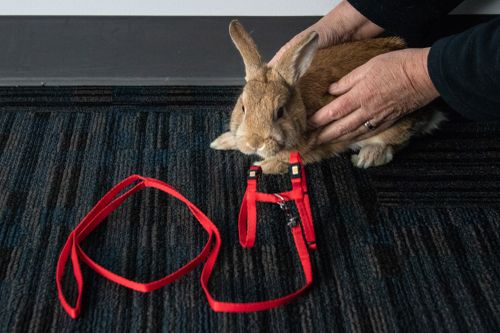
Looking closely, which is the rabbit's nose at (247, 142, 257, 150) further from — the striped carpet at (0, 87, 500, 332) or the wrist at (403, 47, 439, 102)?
the wrist at (403, 47, 439, 102)

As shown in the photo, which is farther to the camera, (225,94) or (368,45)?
(225,94)

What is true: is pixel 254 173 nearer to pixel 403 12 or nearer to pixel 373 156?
pixel 373 156

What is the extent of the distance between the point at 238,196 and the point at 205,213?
3.6 inches

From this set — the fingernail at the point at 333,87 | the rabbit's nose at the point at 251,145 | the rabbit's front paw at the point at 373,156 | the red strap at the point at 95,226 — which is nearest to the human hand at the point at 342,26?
the fingernail at the point at 333,87

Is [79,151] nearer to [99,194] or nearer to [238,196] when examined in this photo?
[99,194]

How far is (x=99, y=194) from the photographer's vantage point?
1.28m

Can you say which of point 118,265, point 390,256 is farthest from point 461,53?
point 118,265

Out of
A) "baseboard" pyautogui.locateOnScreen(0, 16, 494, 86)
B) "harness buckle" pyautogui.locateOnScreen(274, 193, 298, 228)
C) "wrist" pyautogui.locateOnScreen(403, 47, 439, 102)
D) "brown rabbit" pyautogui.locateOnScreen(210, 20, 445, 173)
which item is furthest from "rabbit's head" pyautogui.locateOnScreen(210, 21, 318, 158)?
"baseboard" pyautogui.locateOnScreen(0, 16, 494, 86)

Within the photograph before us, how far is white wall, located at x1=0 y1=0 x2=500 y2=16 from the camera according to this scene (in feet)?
5.20

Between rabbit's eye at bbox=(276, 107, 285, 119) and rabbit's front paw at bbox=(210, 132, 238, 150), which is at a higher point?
rabbit's eye at bbox=(276, 107, 285, 119)

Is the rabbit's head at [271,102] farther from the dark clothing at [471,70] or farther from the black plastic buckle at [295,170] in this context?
the dark clothing at [471,70]

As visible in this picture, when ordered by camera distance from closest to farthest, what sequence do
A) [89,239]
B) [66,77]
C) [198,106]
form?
[89,239] < [198,106] < [66,77]

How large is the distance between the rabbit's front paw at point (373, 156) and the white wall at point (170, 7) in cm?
53

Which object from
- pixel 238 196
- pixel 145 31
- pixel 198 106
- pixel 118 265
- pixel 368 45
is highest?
pixel 368 45
